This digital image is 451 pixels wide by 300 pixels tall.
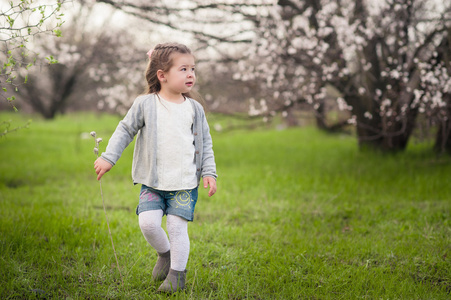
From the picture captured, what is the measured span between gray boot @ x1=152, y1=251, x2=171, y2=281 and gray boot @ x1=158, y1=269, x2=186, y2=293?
0.15m

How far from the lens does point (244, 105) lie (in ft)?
36.9

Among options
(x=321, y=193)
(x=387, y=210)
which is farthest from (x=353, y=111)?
(x=387, y=210)

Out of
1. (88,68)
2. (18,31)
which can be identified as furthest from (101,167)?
(88,68)

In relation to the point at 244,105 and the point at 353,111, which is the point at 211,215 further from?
the point at 244,105

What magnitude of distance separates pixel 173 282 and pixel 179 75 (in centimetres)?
136

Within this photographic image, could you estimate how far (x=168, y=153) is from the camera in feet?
8.70

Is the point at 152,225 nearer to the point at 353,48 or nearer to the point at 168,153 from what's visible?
the point at 168,153

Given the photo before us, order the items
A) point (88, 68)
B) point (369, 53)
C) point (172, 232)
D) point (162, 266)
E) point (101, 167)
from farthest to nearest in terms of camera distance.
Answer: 1. point (88, 68)
2. point (369, 53)
3. point (162, 266)
4. point (172, 232)
5. point (101, 167)

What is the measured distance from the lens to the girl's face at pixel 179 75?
2688 millimetres

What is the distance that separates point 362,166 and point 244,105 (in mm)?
4741

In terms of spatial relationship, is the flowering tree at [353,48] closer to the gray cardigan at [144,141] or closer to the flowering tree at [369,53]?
the flowering tree at [369,53]

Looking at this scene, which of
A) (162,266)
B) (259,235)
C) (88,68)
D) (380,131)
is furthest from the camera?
(88,68)

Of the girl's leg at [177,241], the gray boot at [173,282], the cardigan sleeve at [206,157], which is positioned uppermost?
the cardigan sleeve at [206,157]

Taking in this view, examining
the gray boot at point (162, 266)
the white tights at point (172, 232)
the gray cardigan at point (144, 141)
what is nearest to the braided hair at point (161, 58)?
the gray cardigan at point (144, 141)
